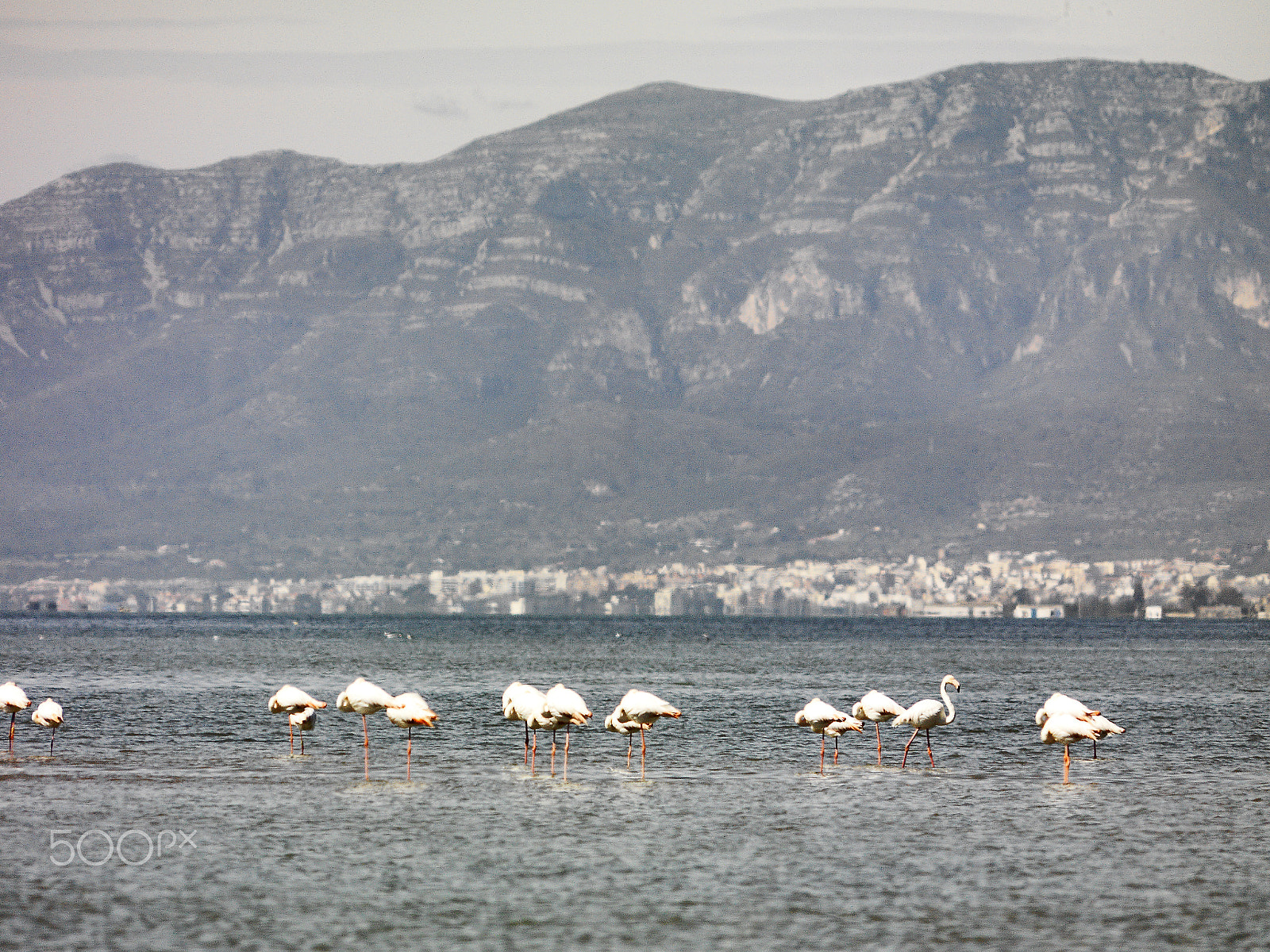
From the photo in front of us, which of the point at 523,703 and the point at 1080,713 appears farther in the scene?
the point at 523,703

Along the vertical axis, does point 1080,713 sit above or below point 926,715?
above

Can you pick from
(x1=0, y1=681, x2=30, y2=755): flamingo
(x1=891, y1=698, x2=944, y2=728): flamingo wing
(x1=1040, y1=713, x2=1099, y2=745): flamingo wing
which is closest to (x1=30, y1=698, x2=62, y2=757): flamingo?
(x1=0, y1=681, x2=30, y2=755): flamingo

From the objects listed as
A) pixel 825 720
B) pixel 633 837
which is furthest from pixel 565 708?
pixel 825 720

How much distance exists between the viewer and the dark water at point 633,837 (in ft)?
83.7

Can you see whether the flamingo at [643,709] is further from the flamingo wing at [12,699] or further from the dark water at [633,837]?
the flamingo wing at [12,699]

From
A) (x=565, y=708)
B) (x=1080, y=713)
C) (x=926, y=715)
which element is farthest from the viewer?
(x=926, y=715)

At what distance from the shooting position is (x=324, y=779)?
4219 centimetres

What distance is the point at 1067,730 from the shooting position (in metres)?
41.7

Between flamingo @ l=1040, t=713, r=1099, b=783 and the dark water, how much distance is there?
1260 millimetres

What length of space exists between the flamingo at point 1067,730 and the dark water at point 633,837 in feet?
4.13

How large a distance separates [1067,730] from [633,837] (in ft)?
45.9

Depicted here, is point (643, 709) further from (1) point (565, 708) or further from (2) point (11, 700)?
(2) point (11, 700)

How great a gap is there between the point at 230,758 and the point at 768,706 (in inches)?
1222

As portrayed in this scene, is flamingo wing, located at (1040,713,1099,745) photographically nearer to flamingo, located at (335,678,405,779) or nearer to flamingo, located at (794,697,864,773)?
flamingo, located at (794,697,864,773)
